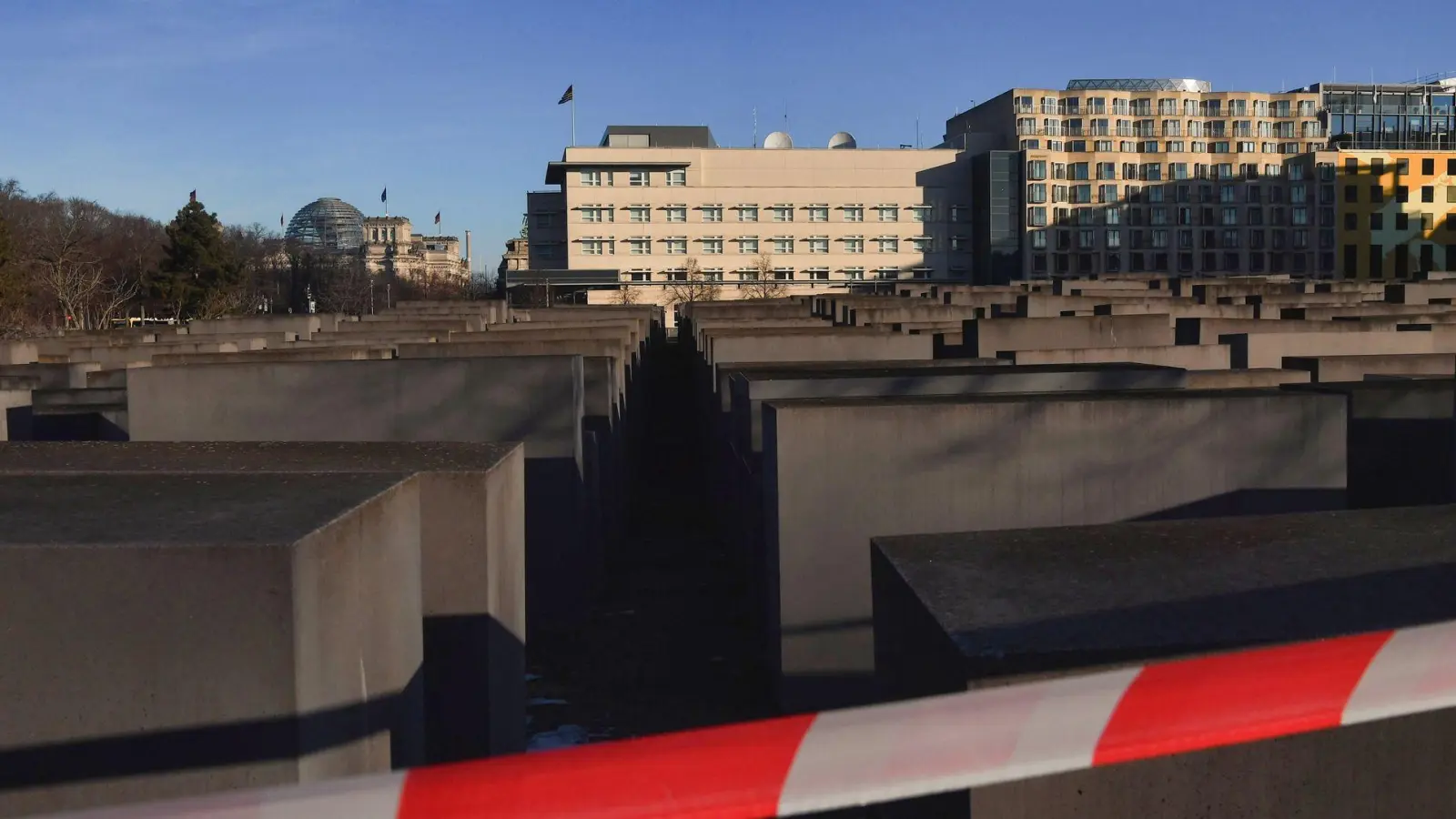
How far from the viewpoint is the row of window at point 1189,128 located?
349 feet

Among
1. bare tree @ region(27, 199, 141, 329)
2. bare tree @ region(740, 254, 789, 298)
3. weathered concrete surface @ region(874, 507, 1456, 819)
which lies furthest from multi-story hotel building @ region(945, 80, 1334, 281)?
weathered concrete surface @ region(874, 507, 1456, 819)

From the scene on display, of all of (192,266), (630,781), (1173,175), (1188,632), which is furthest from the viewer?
(1173,175)

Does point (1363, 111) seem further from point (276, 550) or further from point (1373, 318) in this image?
point (276, 550)

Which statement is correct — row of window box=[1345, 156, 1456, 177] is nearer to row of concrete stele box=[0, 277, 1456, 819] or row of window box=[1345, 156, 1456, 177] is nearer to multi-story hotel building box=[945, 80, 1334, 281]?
multi-story hotel building box=[945, 80, 1334, 281]

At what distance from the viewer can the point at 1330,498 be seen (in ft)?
30.2

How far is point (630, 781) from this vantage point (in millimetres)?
2049

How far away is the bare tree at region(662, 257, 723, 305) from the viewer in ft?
332

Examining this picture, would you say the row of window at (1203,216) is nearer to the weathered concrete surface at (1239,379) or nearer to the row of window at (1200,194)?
the row of window at (1200,194)

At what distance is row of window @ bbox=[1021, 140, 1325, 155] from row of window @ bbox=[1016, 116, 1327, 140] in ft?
2.46

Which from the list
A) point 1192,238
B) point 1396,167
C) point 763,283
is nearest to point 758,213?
point 763,283

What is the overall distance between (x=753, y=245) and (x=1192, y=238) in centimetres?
3436

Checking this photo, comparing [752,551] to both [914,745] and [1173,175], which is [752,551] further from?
[1173,175]

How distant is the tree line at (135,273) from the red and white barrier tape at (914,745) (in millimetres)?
52385

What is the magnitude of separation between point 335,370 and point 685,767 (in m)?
9.90
